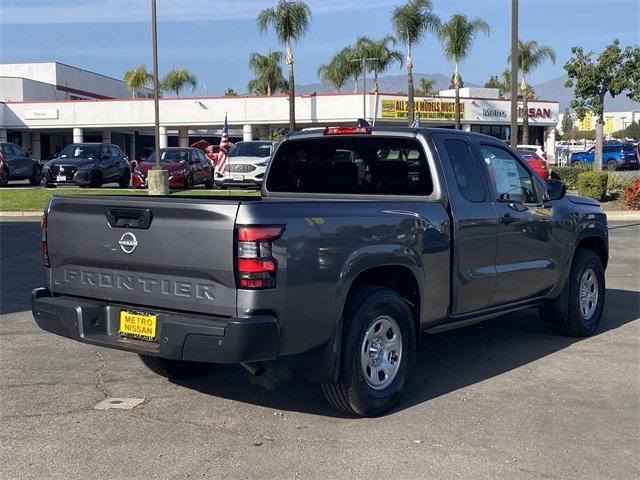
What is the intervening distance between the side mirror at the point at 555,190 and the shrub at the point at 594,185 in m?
17.7

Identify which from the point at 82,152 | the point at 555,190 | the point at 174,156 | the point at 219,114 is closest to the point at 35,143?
the point at 219,114

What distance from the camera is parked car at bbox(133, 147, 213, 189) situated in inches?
1081

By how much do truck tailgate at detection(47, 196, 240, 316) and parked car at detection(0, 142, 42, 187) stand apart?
24559 millimetres

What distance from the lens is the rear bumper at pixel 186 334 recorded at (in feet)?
14.7

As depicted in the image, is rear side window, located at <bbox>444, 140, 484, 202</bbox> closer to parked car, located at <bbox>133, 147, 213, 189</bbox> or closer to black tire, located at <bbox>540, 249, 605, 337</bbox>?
black tire, located at <bbox>540, 249, 605, 337</bbox>

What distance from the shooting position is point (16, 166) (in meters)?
28.7

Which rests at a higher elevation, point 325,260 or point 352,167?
point 352,167

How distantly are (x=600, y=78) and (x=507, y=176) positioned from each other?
33.3 meters

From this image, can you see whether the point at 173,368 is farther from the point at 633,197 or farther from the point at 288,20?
the point at 288,20

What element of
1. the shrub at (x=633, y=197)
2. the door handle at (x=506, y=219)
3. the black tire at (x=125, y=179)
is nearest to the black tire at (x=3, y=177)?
the black tire at (x=125, y=179)

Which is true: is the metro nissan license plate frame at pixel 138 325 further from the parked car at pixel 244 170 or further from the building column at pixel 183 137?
the building column at pixel 183 137

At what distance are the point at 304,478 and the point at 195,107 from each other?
47.2 meters

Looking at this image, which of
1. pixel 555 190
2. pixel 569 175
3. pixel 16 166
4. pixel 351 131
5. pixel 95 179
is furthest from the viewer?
pixel 569 175

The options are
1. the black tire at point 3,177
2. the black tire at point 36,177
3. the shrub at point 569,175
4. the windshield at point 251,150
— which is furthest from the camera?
the shrub at point 569,175
